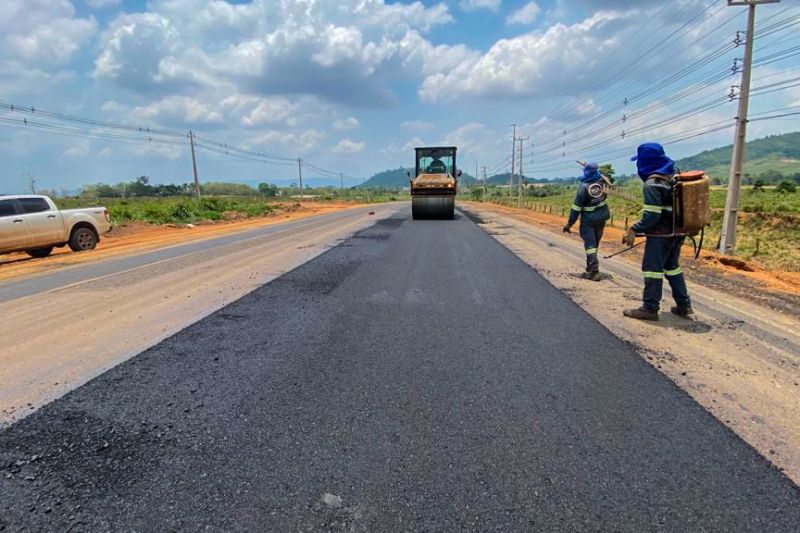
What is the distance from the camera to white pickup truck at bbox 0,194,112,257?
37.4 feet

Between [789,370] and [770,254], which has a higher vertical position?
[789,370]

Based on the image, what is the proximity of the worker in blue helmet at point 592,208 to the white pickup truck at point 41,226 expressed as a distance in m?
13.3

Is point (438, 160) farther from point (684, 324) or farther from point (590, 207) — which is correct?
point (684, 324)

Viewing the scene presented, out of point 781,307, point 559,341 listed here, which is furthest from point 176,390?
point 781,307

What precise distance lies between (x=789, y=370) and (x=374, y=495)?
3877mm

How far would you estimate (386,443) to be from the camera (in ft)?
8.96

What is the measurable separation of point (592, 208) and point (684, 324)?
305 cm

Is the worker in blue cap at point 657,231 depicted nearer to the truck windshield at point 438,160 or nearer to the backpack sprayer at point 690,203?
the backpack sprayer at point 690,203

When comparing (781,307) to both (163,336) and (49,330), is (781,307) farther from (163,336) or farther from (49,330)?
(49,330)

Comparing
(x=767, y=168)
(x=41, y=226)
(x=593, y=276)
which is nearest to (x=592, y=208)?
(x=593, y=276)

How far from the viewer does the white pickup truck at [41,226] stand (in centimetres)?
1139

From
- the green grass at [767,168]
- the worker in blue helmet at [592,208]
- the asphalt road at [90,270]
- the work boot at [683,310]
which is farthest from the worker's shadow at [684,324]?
the green grass at [767,168]

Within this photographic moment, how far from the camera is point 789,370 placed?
388 cm

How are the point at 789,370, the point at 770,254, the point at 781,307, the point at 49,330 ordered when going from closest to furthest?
the point at 789,370 < the point at 49,330 < the point at 781,307 < the point at 770,254
